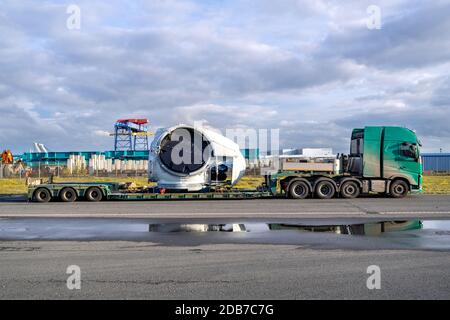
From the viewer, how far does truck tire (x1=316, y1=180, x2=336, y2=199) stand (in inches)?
798

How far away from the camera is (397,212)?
14516 mm

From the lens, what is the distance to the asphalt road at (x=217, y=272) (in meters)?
5.92

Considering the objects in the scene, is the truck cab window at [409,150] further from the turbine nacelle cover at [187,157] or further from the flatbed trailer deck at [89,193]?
the turbine nacelle cover at [187,157]

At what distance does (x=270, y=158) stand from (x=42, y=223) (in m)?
11.4

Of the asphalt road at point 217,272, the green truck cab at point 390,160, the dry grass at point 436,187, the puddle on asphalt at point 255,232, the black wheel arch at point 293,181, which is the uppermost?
the green truck cab at point 390,160

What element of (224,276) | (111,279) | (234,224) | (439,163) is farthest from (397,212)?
(439,163)

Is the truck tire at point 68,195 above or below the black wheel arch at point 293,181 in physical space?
below

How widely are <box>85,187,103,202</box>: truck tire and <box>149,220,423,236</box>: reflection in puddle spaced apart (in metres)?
8.90

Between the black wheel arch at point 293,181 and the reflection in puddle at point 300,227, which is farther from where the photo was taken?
the black wheel arch at point 293,181

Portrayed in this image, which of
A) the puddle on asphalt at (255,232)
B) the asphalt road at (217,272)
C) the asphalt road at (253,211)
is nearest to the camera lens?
the asphalt road at (217,272)

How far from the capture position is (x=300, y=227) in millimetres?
11352

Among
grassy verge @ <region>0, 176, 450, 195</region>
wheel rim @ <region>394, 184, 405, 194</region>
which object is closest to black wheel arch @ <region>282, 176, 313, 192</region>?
wheel rim @ <region>394, 184, 405, 194</region>

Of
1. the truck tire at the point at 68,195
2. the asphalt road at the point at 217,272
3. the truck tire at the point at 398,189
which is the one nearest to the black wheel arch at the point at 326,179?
the truck tire at the point at 398,189

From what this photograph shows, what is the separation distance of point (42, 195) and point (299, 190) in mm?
11670
